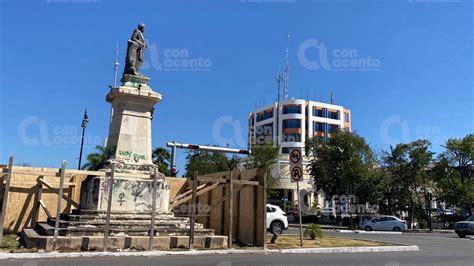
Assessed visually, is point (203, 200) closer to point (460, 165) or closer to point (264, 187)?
point (264, 187)

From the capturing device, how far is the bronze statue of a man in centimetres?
1638

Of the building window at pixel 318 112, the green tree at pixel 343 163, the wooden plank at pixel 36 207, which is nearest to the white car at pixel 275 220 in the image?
the wooden plank at pixel 36 207

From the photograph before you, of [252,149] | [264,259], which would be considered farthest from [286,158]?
[264,259]

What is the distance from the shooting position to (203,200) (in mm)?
16938

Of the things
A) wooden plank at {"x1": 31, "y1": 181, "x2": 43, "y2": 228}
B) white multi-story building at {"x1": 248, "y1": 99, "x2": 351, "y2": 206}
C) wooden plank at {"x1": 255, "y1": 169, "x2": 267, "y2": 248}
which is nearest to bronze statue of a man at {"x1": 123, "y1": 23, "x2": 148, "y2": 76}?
wooden plank at {"x1": 31, "y1": 181, "x2": 43, "y2": 228}

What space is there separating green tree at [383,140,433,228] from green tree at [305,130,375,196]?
7.15ft

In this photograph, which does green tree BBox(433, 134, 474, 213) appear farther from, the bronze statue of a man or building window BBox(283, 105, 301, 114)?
building window BBox(283, 105, 301, 114)

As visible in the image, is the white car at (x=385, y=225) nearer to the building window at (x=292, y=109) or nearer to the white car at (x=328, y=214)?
the white car at (x=328, y=214)

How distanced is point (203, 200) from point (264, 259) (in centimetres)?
628

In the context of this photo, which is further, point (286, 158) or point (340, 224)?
point (286, 158)

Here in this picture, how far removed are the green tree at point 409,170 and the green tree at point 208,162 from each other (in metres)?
19.1

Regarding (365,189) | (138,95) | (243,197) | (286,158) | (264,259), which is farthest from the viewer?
(286,158)
